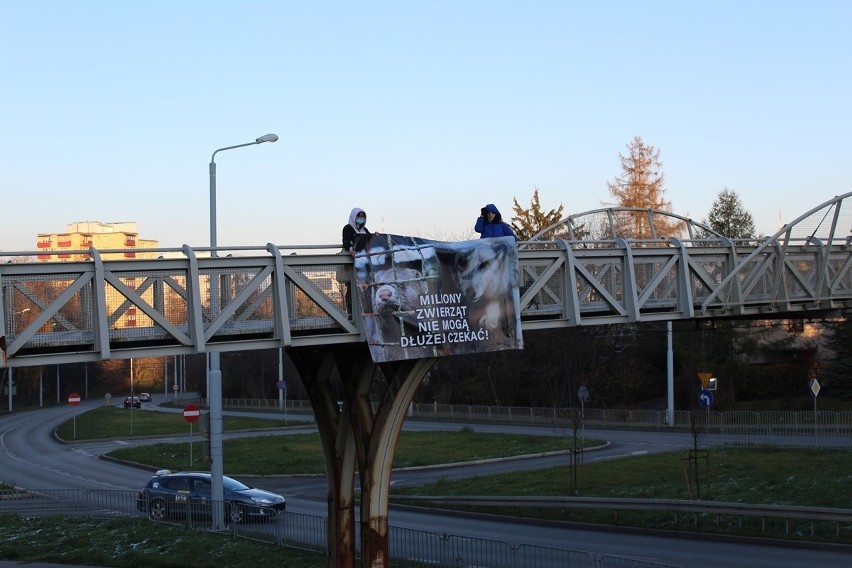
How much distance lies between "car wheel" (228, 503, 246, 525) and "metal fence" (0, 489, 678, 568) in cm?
14

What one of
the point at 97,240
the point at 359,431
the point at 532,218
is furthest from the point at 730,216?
the point at 359,431

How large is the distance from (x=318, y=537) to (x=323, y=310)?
27.9 feet

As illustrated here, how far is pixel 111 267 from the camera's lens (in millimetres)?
12352

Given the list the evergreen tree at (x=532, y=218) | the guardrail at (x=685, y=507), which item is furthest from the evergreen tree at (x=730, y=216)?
the guardrail at (x=685, y=507)

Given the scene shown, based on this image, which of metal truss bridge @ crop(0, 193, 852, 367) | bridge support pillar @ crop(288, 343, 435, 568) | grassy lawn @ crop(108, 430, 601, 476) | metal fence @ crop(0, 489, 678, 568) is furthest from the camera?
grassy lawn @ crop(108, 430, 601, 476)

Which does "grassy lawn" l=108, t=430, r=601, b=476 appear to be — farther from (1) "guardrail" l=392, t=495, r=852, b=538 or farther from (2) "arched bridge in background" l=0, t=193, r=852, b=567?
(2) "arched bridge in background" l=0, t=193, r=852, b=567

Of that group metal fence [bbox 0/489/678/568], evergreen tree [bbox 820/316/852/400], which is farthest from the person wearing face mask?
evergreen tree [bbox 820/316/852/400]

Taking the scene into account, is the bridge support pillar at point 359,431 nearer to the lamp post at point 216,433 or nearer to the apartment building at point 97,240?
the apartment building at point 97,240

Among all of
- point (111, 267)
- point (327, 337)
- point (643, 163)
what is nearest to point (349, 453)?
point (327, 337)

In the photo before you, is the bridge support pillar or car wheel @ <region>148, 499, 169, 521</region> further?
car wheel @ <region>148, 499, 169, 521</region>

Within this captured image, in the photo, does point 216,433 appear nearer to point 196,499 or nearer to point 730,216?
point 196,499

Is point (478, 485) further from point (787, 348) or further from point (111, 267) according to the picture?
point (787, 348)

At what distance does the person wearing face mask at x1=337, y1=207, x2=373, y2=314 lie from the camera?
14.3 metres

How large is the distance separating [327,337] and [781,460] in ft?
72.5
